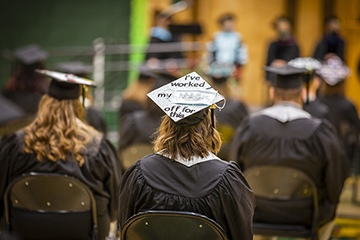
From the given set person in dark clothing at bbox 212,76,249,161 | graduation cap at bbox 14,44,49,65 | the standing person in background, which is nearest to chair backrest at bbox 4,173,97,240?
person in dark clothing at bbox 212,76,249,161

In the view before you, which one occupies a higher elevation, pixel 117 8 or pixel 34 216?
pixel 117 8

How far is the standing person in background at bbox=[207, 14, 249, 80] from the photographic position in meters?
9.18

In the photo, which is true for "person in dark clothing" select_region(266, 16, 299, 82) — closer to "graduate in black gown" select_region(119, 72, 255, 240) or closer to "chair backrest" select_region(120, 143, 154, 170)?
Result: "chair backrest" select_region(120, 143, 154, 170)

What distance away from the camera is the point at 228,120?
5.14 m

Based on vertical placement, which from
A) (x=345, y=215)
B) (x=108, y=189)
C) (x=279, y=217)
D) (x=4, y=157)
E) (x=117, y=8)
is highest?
(x=117, y=8)

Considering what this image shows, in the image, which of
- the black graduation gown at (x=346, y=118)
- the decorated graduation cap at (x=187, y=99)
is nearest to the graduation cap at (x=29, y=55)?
the black graduation gown at (x=346, y=118)

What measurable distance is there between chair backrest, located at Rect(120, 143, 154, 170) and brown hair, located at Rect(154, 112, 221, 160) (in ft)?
5.37

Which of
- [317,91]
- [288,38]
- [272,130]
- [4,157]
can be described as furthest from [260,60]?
[4,157]

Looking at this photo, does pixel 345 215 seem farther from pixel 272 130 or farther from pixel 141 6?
pixel 141 6

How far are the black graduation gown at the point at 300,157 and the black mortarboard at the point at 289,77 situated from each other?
0.25m

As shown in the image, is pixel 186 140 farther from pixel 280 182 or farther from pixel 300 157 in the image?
pixel 300 157

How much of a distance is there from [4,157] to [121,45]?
319 inches

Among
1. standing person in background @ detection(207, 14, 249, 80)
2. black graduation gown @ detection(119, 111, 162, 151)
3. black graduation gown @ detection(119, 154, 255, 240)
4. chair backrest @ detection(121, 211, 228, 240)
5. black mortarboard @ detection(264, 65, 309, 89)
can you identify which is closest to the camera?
chair backrest @ detection(121, 211, 228, 240)

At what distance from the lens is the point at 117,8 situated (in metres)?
10.8
